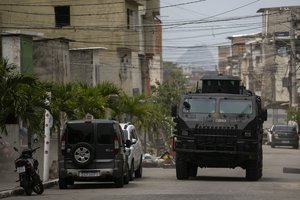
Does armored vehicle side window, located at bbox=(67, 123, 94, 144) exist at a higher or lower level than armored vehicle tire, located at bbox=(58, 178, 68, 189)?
higher

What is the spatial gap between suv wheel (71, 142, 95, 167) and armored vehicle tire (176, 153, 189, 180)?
489 cm

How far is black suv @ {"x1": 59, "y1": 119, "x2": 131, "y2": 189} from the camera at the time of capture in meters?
24.7

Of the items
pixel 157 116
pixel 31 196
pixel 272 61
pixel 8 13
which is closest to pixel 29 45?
pixel 157 116

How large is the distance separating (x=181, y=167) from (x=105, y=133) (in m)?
4.90

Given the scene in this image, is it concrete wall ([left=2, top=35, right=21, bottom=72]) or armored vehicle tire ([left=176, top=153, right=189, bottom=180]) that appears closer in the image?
armored vehicle tire ([left=176, top=153, right=189, bottom=180])

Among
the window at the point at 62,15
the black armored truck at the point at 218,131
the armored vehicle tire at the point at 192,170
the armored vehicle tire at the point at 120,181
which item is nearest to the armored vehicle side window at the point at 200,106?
the black armored truck at the point at 218,131

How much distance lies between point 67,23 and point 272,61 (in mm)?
61776

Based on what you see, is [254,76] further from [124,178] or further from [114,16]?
[124,178]

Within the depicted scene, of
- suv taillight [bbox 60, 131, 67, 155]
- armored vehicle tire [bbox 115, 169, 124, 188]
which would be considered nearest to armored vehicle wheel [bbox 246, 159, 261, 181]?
armored vehicle tire [bbox 115, 169, 124, 188]

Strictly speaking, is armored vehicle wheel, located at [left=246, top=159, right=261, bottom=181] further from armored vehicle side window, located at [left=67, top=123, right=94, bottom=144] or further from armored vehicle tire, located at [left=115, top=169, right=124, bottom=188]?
armored vehicle side window, located at [left=67, top=123, right=94, bottom=144]

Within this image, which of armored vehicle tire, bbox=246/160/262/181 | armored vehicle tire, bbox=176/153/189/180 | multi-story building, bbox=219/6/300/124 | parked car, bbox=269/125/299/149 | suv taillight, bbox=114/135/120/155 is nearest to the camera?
suv taillight, bbox=114/135/120/155

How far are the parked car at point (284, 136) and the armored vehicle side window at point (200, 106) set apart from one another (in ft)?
136

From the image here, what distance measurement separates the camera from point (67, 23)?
6138 centimetres

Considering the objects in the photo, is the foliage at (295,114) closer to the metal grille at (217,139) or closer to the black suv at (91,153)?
the metal grille at (217,139)
